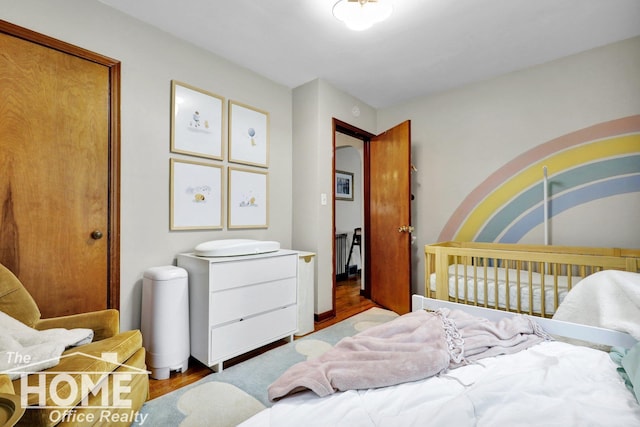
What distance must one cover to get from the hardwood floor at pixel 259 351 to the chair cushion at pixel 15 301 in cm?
78

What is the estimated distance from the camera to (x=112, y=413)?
1.28 metres

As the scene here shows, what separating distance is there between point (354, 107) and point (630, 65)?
7.91ft

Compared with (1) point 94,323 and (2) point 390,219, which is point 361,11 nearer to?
(2) point 390,219

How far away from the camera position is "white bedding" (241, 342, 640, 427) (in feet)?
2.60

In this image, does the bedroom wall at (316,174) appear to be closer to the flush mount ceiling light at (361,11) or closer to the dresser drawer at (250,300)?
the dresser drawer at (250,300)

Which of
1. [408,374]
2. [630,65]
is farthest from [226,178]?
[630,65]

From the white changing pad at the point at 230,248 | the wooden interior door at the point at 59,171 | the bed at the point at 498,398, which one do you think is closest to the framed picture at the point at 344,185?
the white changing pad at the point at 230,248

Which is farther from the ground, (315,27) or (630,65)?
(315,27)

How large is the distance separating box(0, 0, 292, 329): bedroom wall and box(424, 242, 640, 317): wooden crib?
1.98 m

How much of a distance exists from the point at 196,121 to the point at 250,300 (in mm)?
1514

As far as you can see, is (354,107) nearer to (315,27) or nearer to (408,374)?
(315,27)

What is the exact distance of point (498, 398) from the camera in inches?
34.5

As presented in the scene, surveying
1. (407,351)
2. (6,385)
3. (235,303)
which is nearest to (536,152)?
(407,351)

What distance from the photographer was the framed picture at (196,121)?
230 centimetres
